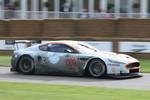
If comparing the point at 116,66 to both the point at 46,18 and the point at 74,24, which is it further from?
the point at 46,18

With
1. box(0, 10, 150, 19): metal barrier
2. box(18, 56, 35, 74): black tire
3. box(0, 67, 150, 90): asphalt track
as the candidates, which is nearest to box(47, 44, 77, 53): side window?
box(18, 56, 35, 74): black tire

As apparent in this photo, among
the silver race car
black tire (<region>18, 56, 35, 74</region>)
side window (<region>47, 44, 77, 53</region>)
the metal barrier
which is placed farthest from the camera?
the metal barrier

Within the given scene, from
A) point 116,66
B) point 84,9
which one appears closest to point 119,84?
point 116,66

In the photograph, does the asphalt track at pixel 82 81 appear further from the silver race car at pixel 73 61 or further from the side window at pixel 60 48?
the side window at pixel 60 48

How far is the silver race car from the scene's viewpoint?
1600 cm

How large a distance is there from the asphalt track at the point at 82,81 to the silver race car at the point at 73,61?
0.33 metres

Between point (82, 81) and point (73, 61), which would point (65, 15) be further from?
point (82, 81)

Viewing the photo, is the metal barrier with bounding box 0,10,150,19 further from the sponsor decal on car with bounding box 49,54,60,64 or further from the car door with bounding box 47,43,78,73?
the sponsor decal on car with bounding box 49,54,60,64

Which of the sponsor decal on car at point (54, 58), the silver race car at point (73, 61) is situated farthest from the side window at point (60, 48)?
the sponsor decal on car at point (54, 58)

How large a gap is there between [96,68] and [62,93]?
14.9 feet

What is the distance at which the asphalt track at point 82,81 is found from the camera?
14105 mm

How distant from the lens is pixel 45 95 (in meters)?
11.4

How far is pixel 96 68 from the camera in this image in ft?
53.2

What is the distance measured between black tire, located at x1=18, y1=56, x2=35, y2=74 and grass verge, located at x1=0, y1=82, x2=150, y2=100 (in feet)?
12.1
